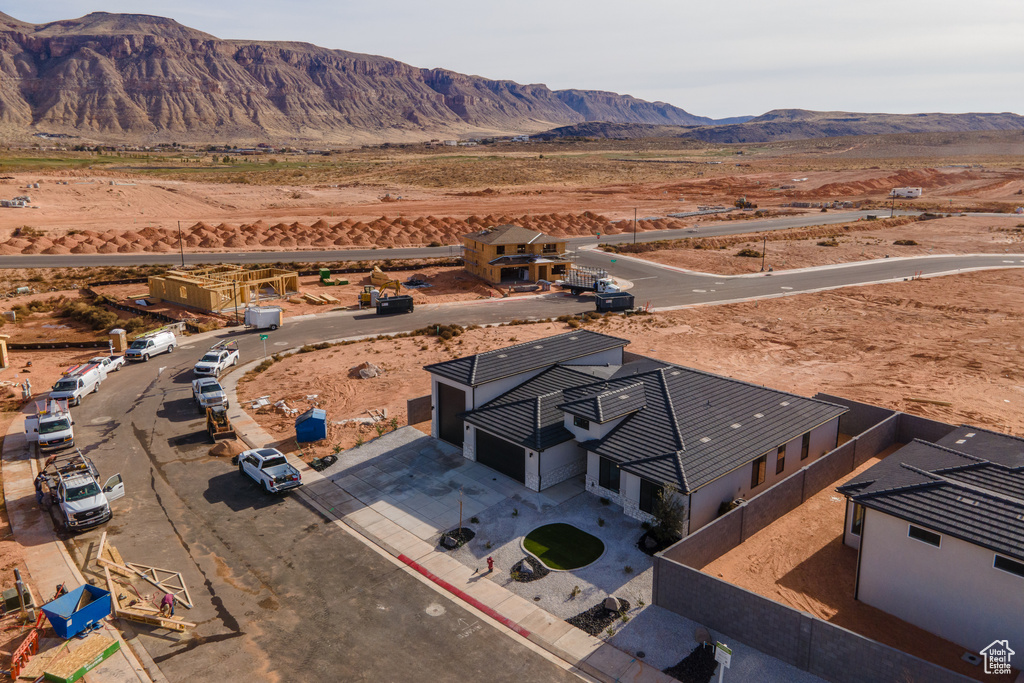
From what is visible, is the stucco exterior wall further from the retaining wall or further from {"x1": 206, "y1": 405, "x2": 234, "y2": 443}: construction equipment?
{"x1": 206, "y1": 405, "x2": 234, "y2": 443}: construction equipment

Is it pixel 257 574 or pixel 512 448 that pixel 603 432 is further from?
pixel 257 574

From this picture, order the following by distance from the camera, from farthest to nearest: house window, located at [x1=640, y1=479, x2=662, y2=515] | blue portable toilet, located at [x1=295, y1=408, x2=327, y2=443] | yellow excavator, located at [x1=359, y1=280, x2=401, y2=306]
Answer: yellow excavator, located at [x1=359, y1=280, x2=401, y2=306] < blue portable toilet, located at [x1=295, y1=408, x2=327, y2=443] < house window, located at [x1=640, y1=479, x2=662, y2=515]

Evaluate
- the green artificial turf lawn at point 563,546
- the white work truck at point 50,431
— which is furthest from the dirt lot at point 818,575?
the white work truck at point 50,431

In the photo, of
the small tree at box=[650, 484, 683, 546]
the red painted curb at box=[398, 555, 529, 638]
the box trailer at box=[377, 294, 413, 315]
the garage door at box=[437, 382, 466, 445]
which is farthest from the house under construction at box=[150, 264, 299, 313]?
the small tree at box=[650, 484, 683, 546]

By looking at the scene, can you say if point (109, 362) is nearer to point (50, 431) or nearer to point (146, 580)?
point (50, 431)

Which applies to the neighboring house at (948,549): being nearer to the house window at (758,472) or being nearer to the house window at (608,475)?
the house window at (758,472)

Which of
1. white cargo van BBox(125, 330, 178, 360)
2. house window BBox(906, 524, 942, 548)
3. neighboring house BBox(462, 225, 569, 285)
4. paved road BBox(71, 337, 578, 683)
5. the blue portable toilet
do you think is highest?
neighboring house BBox(462, 225, 569, 285)

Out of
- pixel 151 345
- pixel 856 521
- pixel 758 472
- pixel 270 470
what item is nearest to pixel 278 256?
pixel 151 345
